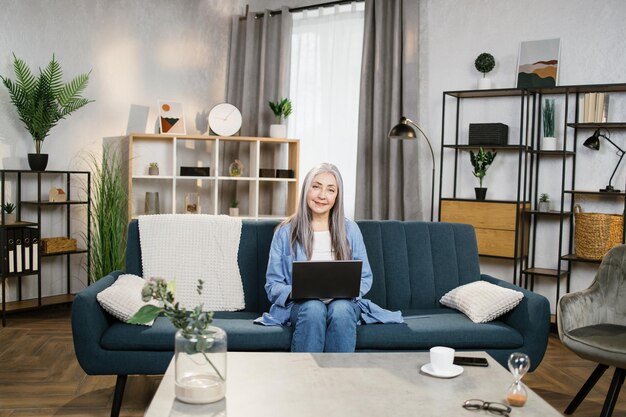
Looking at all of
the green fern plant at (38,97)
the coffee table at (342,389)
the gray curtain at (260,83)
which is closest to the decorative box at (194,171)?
the gray curtain at (260,83)

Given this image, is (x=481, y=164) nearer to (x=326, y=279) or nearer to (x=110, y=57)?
(x=326, y=279)

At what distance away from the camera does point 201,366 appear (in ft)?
6.30

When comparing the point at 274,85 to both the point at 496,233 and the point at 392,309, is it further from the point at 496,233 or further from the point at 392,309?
the point at 392,309

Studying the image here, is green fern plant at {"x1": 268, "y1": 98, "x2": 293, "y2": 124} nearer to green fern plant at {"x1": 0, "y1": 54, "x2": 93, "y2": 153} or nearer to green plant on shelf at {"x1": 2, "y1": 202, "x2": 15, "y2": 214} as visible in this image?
green fern plant at {"x1": 0, "y1": 54, "x2": 93, "y2": 153}

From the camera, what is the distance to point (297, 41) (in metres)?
6.14

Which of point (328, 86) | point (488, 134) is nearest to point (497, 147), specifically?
point (488, 134)

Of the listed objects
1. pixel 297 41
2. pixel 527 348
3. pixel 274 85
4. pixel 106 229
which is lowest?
pixel 527 348

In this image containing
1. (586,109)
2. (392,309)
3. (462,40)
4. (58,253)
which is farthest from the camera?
(462,40)

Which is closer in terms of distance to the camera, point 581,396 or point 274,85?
point 581,396

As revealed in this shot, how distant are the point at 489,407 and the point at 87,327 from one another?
5.65 feet

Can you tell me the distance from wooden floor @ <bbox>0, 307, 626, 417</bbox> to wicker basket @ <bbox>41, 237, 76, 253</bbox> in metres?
0.66

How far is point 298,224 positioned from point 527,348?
121 centimetres

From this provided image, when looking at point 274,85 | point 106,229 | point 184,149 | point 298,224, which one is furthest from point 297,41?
point 298,224

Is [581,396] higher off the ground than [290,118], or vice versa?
[290,118]
